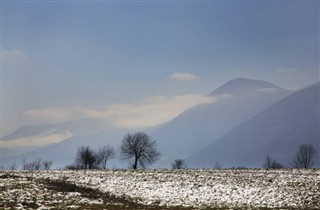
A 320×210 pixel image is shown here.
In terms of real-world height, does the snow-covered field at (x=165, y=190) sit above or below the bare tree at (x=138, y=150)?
below

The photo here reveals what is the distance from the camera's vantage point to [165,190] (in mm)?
45656

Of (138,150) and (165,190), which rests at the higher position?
(138,150)

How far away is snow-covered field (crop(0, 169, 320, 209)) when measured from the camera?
36.5 meters

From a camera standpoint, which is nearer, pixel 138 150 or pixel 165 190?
pixel 165 190

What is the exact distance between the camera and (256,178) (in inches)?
2055

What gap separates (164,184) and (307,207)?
1742 cm

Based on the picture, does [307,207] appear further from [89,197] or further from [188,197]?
[89,197]

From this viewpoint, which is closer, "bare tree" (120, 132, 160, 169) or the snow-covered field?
the snow-covered field

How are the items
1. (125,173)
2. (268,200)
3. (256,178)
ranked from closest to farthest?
1. (268,200)
2. (256,178)
3. (125,173)

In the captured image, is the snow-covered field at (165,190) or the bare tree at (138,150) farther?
the bare tree at (138,150)

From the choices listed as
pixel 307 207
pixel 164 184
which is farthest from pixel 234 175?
pixel 307 207

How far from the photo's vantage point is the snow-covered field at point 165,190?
36469 mm

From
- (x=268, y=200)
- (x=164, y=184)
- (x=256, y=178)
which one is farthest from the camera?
(x=256, y=178)

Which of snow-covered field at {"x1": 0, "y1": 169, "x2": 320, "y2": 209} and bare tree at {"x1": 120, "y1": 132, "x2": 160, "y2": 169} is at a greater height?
bare tree at {"x1": 120, "y1": 132, "x2": 160, "y2": 169}
